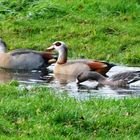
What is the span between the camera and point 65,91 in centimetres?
1146

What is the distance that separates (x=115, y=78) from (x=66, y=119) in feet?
14.2

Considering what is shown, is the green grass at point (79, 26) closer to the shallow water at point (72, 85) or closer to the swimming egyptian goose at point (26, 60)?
the swimming egyptian goose at point (26, 60)

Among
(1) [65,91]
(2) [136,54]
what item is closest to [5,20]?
(2) [136,54]

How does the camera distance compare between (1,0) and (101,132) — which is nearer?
(101,132)

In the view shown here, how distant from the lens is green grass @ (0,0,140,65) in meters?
16.2

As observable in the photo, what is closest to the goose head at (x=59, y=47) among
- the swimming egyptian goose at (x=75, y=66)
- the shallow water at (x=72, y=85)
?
the swimming egyptian goose at (x=75, y=66)

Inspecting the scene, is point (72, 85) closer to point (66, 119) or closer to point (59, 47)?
point (59, 47)

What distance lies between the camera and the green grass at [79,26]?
16234 millimetres

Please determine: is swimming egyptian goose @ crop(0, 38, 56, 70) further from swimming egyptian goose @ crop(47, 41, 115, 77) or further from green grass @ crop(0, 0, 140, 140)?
green grass @ crop(0, 0, 140, 140)

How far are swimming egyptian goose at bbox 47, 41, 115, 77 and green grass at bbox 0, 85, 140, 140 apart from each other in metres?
4.30

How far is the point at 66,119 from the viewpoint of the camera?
846 centimetres

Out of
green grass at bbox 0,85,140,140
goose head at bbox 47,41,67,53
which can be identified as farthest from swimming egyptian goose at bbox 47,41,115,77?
green grass at bbox 0,85,140,140

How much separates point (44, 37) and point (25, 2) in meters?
2.31

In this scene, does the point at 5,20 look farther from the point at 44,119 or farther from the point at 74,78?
the point at 44,119
